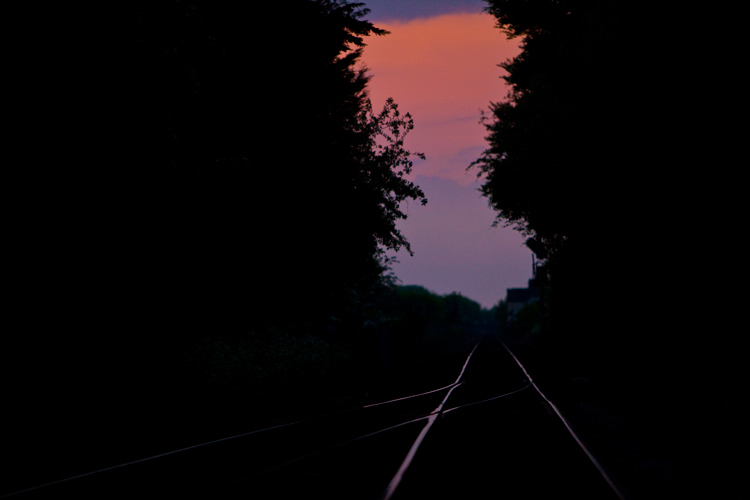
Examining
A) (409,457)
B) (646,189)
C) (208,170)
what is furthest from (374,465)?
(646,189)

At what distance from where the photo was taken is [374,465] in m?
5.37

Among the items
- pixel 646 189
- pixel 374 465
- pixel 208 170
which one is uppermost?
pixel 208 170

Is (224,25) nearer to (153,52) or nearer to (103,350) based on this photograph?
(153,52)

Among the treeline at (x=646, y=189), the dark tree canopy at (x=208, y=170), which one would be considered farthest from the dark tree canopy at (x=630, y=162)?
the dark tree canopy at (x=208, y=170)

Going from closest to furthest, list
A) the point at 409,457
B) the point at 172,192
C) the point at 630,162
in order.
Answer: the point at 409,457 < the point at 172,192 < the point at 630,162

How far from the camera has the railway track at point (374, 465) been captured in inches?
179

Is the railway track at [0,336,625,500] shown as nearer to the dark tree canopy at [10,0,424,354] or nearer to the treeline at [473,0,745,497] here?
the treeline at [473,0,745,497]

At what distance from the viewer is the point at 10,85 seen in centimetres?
678

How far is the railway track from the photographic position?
4547 millimetres

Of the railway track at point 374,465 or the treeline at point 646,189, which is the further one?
the treeline at point 646,189

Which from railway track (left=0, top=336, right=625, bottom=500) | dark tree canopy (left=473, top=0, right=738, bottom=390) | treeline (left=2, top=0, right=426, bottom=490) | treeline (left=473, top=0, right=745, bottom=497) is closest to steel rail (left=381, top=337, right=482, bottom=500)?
railway track (left=0, top=336, right=625, bottom=500)

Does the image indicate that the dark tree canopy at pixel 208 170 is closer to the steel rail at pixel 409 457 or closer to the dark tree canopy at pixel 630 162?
A: the dark tree canopy at pixel 630 162

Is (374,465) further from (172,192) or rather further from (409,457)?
(172,192)

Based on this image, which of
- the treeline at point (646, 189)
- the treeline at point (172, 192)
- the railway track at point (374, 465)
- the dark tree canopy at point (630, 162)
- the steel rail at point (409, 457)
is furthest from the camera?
the dark tree canopy at point (630, 162)
